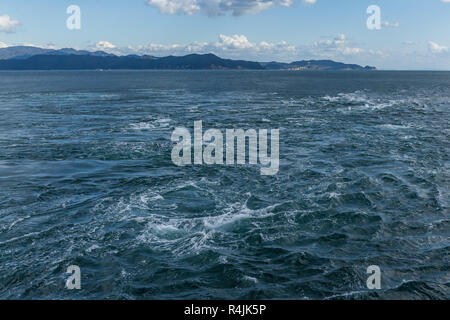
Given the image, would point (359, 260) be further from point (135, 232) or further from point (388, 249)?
point (135, 232)

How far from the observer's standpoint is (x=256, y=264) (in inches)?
1027

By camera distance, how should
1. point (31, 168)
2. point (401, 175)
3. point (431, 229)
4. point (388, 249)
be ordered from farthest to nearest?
point (31, 168)
point (401, 175)
point (431, 229)
point (388, 249)

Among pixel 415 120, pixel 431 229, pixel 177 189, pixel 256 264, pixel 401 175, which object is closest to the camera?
pixel 256 264

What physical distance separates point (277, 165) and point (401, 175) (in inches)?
581

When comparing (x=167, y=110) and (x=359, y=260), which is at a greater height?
(x=167, y=110)

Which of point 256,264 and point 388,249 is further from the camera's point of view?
point 388,249

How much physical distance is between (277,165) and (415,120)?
4850cm

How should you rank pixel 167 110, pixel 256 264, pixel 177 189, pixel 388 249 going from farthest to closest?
pixel 167 110 < pixel 177 189 < pixel 388 249 < pixel 256 264
